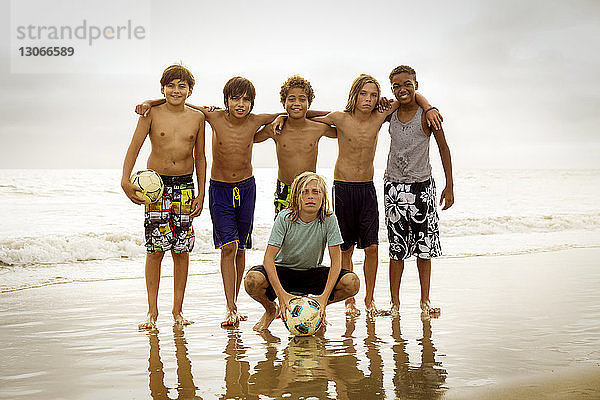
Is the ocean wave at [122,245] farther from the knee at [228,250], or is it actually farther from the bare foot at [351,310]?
the knee at [228,250]

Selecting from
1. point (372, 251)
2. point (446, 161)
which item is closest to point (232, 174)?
point (372, 251)

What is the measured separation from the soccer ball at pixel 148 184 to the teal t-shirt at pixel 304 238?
3.36 ft

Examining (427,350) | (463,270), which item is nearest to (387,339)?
(427,350)

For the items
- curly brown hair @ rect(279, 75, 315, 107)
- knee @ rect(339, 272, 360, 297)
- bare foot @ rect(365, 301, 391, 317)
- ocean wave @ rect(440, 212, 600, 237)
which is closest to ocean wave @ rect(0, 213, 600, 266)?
ocean wave @ rect(440, 212, 600, 237)

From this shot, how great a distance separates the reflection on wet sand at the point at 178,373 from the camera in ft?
11.2

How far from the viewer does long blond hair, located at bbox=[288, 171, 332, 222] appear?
4.77m

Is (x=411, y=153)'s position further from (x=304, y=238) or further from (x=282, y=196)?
(x=304, y=238)

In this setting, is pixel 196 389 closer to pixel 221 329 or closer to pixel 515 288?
pixel 221 329

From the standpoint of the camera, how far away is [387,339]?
461 centimetres

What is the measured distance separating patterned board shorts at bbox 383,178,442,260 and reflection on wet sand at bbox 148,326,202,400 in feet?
6.74

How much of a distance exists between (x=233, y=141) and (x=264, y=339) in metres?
1.75

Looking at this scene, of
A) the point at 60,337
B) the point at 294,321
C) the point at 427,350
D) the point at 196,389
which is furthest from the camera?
the point at 60,337

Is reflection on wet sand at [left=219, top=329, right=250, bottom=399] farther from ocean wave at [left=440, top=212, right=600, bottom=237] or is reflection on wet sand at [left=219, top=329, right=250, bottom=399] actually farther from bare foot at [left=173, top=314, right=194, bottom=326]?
ocean wave at [left=440, top=212, right=600, bottom=237]

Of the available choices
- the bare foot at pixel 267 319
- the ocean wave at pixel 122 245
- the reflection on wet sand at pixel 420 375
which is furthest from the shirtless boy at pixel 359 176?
the ocean wave at pixel 122 245
